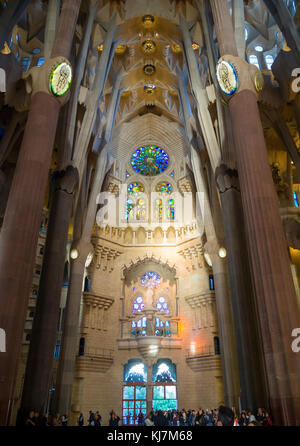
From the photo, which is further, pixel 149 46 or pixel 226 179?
pixel 149 46

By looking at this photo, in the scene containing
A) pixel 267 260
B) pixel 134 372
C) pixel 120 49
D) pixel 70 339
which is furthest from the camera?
pixel 120 49

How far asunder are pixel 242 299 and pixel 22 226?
8.38m

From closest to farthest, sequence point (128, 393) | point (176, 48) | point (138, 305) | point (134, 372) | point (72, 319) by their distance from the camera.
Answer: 1. point (72, 319)
2. point (128, 393)
3. point (134, 372)
4. point (138, 305)
5. point (176, 48)

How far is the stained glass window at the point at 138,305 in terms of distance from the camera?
2262 cm

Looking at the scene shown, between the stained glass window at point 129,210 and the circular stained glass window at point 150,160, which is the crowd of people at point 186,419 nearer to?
the stained glass window at point 129,210

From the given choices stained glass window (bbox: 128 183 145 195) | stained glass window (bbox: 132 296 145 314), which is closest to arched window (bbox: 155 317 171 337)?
stained glass window (bbox: 132 296 145 314)

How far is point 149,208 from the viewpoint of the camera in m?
25.9

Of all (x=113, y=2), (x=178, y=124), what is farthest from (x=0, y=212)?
(x=178, y=124)

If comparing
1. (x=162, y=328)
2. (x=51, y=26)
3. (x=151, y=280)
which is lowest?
(x=162, y=328)

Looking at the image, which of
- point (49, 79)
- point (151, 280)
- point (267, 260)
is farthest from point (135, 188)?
point (267, 260)

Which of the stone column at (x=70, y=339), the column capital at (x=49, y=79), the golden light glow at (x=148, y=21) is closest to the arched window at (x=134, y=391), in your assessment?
the stone column at (x=70, y=339)

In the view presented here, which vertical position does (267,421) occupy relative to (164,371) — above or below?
below

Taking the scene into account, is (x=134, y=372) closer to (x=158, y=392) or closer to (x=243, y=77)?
(x=158, y=392)

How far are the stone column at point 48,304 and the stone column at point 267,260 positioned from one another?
24.9 ft
